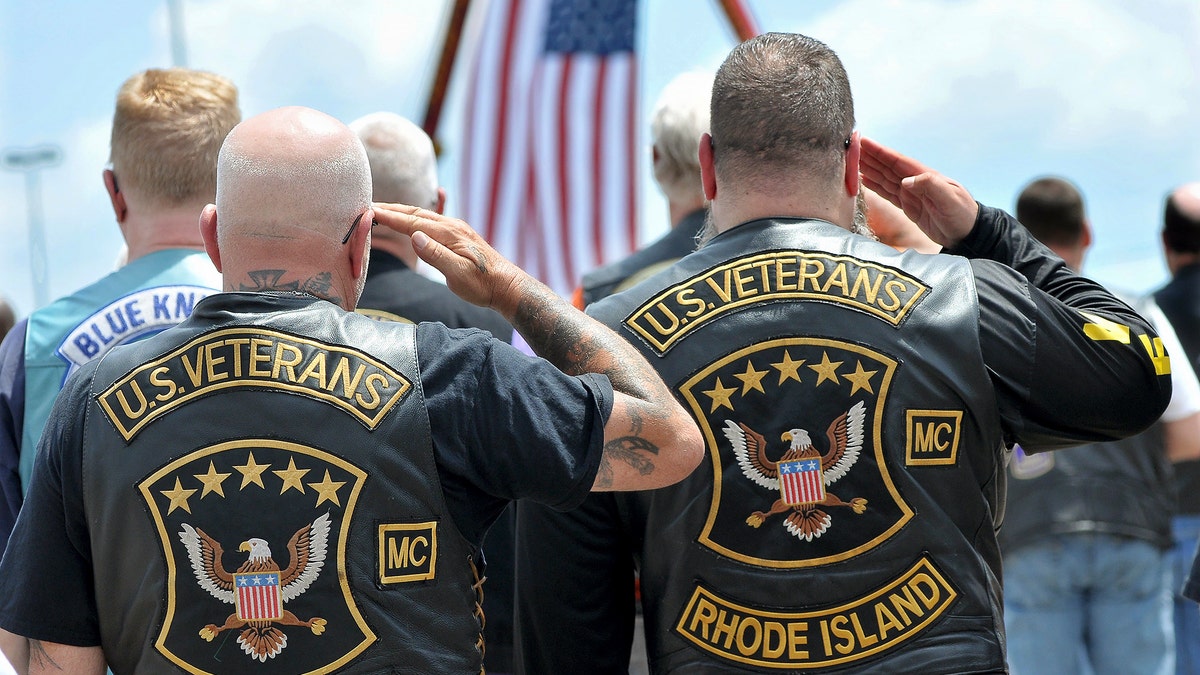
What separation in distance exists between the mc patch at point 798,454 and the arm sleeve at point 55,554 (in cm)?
112

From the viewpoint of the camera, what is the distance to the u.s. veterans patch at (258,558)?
2.18m

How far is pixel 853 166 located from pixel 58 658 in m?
1.78

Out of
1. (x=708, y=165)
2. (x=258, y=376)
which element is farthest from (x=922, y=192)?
(x=258, y=376)

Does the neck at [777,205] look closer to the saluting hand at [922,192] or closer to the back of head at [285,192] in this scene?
the saluting hand at [922,192]

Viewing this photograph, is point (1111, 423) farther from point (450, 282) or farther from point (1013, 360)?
point (450, 282)

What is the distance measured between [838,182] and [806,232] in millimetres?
159

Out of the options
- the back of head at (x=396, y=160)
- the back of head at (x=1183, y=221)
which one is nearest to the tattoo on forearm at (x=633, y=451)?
the back of head at (x=396, y=160)

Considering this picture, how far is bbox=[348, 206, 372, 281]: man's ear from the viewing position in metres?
2.35

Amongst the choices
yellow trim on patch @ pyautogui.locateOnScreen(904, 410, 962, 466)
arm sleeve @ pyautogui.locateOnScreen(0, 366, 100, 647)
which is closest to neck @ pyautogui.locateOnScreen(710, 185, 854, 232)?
yellow trim on patch @ pyautogui.locateOnScreen(904, 410, 962, 466)

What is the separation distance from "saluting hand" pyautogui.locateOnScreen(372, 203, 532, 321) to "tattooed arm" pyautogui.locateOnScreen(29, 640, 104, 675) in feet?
2.83

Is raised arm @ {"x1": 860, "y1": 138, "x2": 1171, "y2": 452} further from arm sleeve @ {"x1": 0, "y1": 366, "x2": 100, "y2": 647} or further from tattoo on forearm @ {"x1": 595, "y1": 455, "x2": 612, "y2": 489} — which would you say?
arm sleeve @ {"x1": 0, "y1": 366, "x2": 100, "y2": 647}

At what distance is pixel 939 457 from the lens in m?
2.61

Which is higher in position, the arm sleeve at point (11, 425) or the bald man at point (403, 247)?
the bald man at point (403, 247)

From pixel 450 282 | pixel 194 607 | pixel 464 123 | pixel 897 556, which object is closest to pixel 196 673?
pixel 194 607
